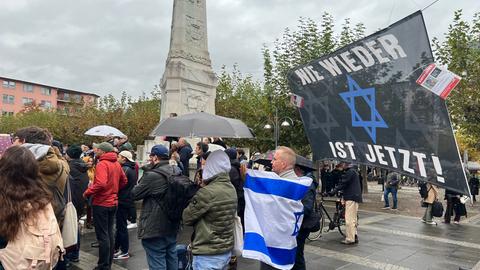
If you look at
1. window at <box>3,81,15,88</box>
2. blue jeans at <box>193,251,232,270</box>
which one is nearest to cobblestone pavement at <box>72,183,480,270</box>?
blue jeans at <box>193,251,232,270</box>

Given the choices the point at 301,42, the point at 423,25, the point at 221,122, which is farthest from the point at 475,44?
the point at 423,25

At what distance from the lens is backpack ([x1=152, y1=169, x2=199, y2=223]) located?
436 centimetres

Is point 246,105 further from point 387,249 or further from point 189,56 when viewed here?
point 387,249

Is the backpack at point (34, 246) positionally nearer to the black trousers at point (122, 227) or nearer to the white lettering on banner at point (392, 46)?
the white lettering on banner at point (392, 46)

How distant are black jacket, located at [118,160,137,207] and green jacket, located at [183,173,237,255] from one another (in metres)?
2.97

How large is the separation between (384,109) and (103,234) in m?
4.33

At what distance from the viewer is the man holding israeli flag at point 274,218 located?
3916 millimetres

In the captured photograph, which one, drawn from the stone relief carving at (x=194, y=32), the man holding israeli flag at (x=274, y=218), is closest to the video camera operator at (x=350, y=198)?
the man holding israeli flag at (x=274, y=218)

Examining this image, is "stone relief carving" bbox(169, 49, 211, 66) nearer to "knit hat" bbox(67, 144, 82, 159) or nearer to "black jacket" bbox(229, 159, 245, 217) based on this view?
"knit hat" bbox(67, 144, 82, 159)

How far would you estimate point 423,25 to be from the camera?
2545mm

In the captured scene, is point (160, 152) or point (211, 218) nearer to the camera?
point (211, 218)

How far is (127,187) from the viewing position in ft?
21.4

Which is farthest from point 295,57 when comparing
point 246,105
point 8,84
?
point 8,84

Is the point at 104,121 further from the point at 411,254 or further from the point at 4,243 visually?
the point at 4,243
